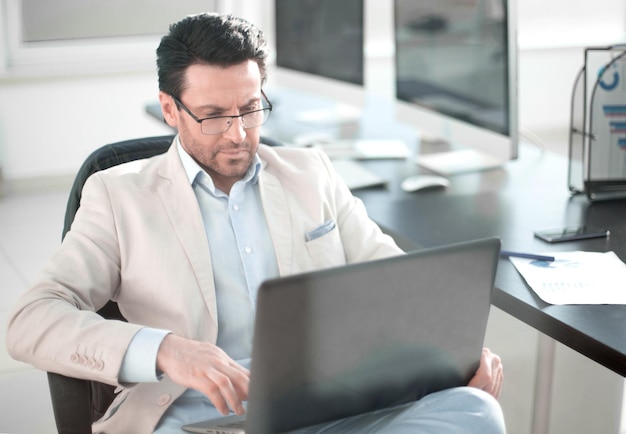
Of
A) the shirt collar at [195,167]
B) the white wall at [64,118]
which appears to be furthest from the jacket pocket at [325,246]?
the white wall at [64,118]

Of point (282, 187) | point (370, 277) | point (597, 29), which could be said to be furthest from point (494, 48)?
point (597, 29)

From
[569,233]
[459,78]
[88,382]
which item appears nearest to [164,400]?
[88,382]

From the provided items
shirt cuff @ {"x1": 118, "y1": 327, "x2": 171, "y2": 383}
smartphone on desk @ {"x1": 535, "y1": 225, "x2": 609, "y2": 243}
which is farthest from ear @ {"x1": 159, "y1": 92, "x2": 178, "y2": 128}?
smartphone on desk @ {"x1": 535, "y1": 225, "x2": 609, "y2": 243}

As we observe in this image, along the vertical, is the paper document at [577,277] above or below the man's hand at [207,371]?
above

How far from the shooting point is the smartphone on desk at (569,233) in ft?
6.48

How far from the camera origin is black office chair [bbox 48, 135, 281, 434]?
1448mm

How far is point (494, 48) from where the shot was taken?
2402 millimetres

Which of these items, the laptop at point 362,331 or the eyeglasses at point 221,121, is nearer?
the laptop at point 362,331

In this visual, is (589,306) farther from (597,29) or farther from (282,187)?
(597,29)

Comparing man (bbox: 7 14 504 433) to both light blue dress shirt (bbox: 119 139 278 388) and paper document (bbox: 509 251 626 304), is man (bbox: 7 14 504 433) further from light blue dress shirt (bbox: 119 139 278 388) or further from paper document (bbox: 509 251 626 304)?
paper document (bbox: 509 251 626 304)

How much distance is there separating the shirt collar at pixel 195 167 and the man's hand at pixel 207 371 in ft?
1.37

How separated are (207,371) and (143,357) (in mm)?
136

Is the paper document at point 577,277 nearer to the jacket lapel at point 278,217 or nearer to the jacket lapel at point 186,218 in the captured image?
the jacket lapel at point 278,217

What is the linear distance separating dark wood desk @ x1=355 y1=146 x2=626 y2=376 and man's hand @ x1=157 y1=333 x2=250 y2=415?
620 millimetres
